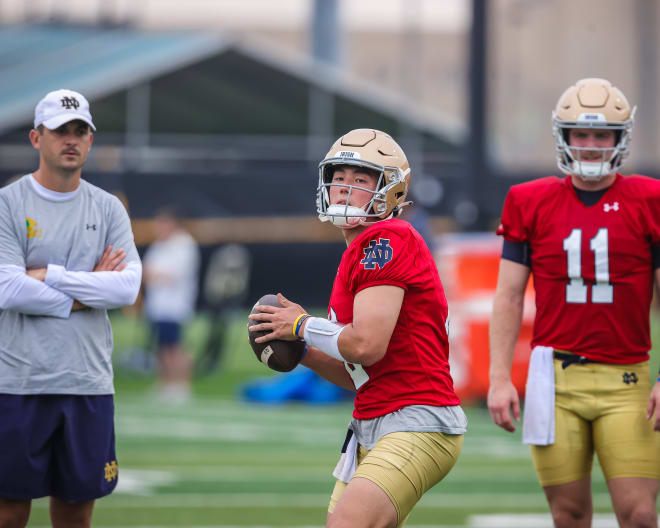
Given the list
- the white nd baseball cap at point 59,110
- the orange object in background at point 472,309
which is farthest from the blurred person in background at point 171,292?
the white nd baseball cap at point 59,110

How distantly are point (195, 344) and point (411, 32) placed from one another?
82.0 ft

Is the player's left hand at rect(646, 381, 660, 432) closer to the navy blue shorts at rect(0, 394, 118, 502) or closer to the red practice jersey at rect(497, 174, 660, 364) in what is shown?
the red practice jersey at rect(497, 174, 660, 364)

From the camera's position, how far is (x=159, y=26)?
152 ft

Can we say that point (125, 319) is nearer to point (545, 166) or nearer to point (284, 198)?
point (284, 198)

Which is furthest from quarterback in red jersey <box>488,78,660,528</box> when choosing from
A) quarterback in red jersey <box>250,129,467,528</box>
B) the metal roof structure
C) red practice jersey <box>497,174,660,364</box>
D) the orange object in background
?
the metal roof structure

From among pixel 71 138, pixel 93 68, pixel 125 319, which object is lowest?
pixel 125 319

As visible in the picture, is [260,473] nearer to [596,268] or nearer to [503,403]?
[503,403]

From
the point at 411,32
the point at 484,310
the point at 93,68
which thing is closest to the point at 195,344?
the point at 484,310

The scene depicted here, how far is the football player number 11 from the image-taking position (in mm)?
4914

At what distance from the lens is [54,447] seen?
5.10m

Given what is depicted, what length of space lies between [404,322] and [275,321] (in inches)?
17.6

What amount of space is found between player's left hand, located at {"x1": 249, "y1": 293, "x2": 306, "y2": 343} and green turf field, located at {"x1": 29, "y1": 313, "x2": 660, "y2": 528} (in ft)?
10.7

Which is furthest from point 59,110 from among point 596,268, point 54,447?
point 596,268

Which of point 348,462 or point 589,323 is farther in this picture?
point 589,323
